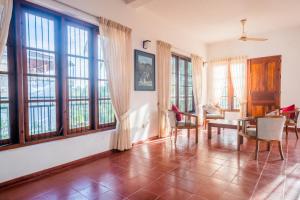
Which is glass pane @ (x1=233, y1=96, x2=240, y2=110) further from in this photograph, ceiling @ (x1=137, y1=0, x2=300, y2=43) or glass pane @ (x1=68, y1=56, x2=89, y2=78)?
glass pane @ (x1=68, y1=56, x2=89, y2=78)

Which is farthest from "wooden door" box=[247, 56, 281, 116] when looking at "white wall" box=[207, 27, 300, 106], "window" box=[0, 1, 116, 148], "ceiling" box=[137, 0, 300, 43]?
"window" box=[0, 1, 116, 148]

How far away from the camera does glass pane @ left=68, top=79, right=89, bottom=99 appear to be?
3.07m

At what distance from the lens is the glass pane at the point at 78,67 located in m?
3.05

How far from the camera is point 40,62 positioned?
2701 millimetres

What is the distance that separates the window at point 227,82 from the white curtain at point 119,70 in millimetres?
4153

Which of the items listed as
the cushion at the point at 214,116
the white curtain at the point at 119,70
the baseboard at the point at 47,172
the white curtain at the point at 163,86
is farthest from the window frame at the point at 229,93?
the baseboard at the point at 47,172

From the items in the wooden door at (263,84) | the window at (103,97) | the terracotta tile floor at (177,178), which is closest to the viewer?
the terracotta tile floor at (177,178)

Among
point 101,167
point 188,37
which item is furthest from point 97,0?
point 188,37

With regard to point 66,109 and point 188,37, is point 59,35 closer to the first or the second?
point 66,109

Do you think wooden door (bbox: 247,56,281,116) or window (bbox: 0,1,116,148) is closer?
window (bbox: 0,1,116,148)

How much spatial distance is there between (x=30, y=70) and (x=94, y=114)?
1216 millimetres

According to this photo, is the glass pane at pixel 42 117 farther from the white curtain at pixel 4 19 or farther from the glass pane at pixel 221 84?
the glass pane at pixel 221 84

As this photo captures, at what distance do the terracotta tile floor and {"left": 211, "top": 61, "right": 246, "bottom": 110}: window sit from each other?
3.00 metres

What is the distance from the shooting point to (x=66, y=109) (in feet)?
9.73
